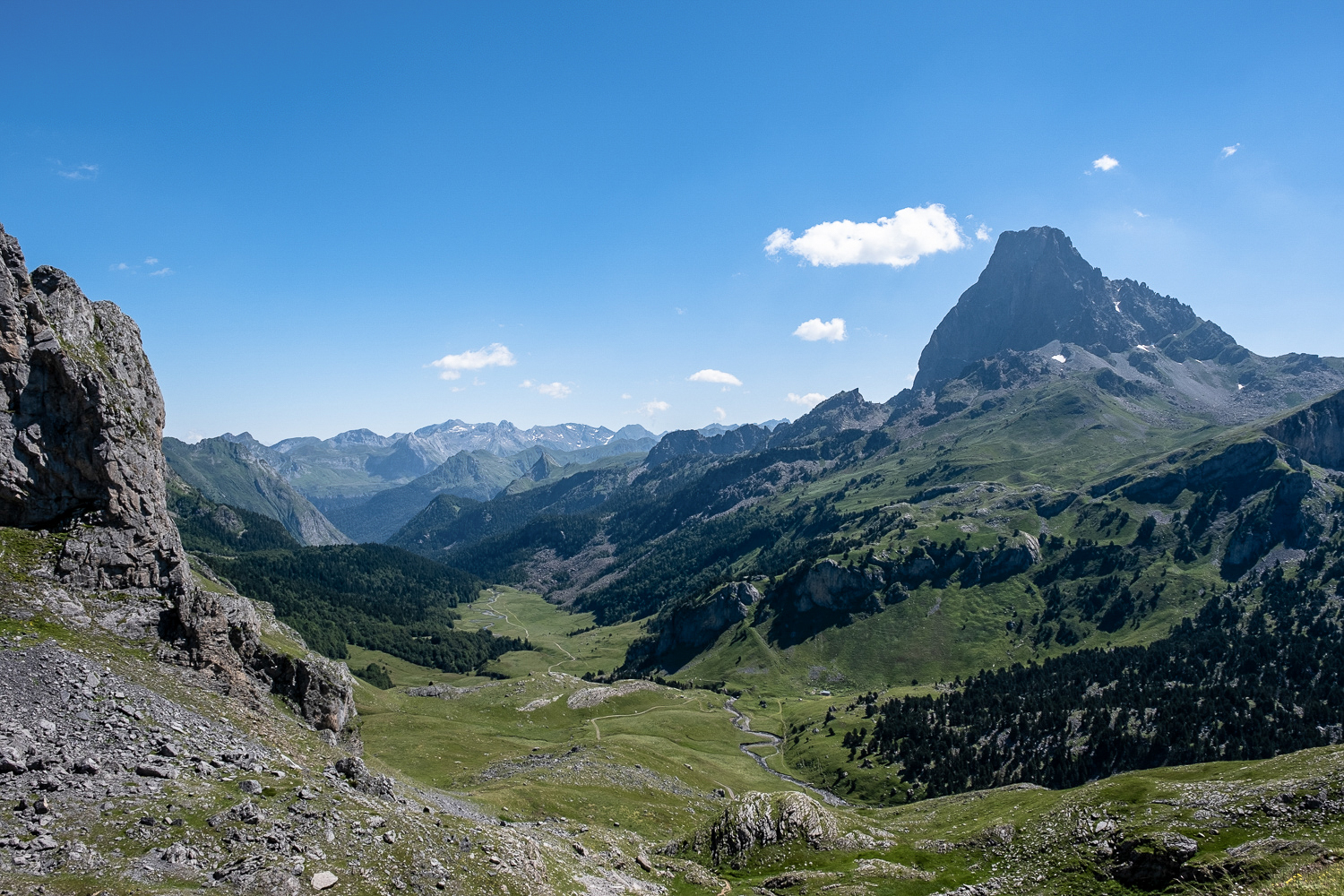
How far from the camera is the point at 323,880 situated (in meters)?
32.6

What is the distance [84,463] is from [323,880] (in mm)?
42010

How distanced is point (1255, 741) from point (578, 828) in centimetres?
17791

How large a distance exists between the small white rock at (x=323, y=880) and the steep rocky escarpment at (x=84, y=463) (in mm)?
24659

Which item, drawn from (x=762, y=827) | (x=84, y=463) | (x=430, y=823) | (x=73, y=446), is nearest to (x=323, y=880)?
(x=430, y=823)

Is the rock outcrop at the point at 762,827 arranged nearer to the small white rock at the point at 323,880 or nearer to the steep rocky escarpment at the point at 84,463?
the small white rock at the point at 323,880

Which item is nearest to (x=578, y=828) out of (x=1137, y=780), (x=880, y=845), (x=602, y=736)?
(x=880, y=845)

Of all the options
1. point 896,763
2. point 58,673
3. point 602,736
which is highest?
point 58,673

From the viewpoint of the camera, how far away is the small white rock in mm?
32188

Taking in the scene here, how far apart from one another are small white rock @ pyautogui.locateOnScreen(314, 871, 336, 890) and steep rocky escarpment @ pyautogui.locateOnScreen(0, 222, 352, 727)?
24.7 metres

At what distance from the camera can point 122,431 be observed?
56.7 meters

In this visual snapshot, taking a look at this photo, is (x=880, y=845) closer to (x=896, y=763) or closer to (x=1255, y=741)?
(x=896, y=763)

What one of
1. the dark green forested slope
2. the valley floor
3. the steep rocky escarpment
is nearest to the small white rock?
the valley floor

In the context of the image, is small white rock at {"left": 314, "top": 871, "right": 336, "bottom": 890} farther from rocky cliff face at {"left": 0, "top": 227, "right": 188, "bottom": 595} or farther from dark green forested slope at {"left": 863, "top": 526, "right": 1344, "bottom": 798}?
dark green forested slope at {"left": 863, "top": 526, "right": 1344, "bottom": 798}

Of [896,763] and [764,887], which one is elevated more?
[764,887]
